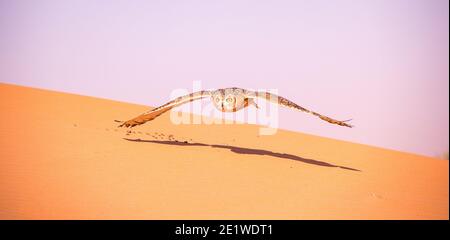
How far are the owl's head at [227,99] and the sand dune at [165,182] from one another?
4.67 feet

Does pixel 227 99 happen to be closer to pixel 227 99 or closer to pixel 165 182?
pixel 227 99

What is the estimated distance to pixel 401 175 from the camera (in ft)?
46.8

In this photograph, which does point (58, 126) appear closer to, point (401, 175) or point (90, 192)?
point (90, 192)

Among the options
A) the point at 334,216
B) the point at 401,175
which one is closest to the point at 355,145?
the point at 401,175

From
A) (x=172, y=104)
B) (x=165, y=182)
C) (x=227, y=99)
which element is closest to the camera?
(x=165, y=182)

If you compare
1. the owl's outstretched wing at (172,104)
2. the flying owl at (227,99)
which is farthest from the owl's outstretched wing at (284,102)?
the owl's outstretched wing at (172,104)

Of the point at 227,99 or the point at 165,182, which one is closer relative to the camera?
the point at 165,182

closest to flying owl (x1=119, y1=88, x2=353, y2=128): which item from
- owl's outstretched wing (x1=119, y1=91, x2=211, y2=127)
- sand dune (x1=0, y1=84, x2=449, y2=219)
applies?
owl's outstretched wing (x1=119, y1=91, x2=211, y2=127)

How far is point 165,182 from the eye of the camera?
8.42 meters

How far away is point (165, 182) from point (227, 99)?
4.51 meters

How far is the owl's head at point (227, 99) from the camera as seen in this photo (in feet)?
40.4

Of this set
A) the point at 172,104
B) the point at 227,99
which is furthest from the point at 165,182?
the point at 227,99

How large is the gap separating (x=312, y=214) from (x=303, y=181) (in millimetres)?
2185

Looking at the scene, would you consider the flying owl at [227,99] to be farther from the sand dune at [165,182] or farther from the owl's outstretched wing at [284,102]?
the sand dune at [165,182]
